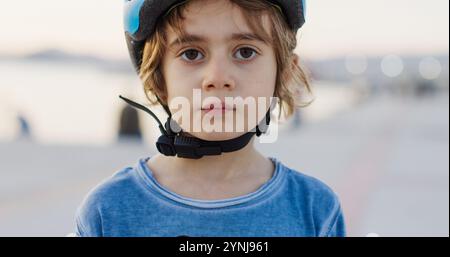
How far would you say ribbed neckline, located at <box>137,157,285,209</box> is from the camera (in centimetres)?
201

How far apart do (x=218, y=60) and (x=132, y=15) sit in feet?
1.45

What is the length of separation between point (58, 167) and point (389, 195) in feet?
16.8

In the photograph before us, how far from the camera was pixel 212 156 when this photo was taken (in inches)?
85.4

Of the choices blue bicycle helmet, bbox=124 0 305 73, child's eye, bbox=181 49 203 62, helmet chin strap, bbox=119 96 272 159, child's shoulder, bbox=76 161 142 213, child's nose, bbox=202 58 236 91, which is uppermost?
blue bicycle helmet, bbox=124 0 305 73

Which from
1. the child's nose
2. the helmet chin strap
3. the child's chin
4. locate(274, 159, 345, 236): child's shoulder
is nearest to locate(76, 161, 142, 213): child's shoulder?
the helmet chin strap

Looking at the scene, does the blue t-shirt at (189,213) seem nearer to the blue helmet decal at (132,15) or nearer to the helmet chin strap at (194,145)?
the helmet chin strap at (194,145)

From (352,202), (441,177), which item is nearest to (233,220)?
(352,202)

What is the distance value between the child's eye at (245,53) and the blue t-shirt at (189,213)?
431 mm

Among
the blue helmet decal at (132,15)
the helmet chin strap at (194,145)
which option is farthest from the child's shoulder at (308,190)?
the blue helmet decal at (132,15)

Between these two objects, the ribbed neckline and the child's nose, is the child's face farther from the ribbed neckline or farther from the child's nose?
the ribbed neckline

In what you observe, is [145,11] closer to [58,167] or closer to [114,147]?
[58,167]

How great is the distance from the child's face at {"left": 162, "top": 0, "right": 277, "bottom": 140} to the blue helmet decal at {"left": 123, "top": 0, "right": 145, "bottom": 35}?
0.52 feet

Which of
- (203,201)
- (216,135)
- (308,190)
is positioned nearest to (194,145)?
(216,135)

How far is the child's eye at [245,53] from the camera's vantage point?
79.4 inches
